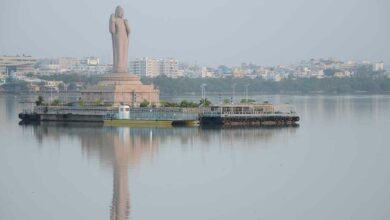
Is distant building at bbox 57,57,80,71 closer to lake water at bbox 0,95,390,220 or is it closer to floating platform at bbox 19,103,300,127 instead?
floating platform at bbox 19,103,300,127

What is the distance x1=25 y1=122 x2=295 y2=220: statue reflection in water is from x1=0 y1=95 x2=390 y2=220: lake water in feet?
0.09

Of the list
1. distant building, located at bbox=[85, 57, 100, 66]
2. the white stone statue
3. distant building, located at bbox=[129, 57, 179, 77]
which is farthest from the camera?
distant building, located at bbox=[85, 57, 100, 66]

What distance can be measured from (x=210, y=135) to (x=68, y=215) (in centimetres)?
1336

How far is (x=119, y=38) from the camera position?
37969 millimetres

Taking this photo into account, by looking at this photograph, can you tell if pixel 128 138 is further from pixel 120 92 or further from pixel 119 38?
pixel 119 38

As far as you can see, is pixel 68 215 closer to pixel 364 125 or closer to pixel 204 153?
pixel 204 153

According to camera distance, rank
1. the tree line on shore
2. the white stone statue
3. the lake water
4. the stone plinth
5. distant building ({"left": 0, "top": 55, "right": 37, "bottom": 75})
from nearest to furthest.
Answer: the lake water
the stone plinth
the white stone statue
the tree line on shore
distant building ({"left": 0, "top": 55, "right": 37, "bottom": 75})

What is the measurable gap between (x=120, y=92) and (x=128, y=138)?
882cm

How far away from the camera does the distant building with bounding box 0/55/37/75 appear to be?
331 ft

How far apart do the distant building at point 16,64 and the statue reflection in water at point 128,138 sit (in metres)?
66.5

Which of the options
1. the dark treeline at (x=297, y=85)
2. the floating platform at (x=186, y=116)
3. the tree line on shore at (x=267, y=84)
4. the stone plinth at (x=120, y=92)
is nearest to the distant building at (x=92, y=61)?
the dark treeline at (x=297, y=85)

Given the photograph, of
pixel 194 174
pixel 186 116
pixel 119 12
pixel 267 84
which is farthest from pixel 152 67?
pixel 194 174

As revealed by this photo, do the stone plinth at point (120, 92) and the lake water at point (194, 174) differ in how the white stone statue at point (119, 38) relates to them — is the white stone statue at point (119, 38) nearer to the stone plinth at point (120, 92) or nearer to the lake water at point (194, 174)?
the stone plinth at point (120, 92)

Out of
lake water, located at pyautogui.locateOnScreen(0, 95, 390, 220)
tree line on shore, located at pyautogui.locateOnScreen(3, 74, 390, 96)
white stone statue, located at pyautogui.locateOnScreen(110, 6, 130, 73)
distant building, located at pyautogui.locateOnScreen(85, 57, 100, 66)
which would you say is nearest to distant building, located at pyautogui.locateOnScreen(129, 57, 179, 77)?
distant building, located at pyautogui.locateOnScreen(85, 57, 100, 66)
